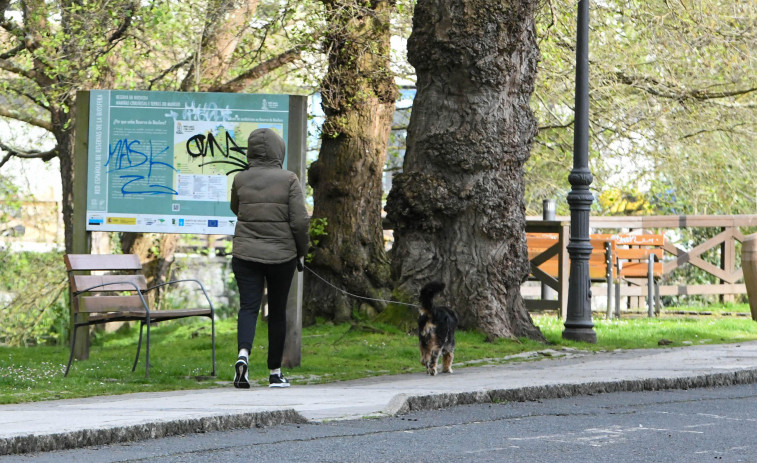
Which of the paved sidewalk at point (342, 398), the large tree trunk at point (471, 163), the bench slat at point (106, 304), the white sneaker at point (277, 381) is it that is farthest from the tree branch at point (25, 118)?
the white sneaker at point (277, 381)

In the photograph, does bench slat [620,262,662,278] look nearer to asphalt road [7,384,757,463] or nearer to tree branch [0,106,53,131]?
tree branch [0,106,53,131]

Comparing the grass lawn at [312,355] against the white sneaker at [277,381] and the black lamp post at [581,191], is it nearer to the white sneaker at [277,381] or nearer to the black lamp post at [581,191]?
the white sneaker at [277,381]

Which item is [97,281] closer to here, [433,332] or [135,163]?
[135,163]

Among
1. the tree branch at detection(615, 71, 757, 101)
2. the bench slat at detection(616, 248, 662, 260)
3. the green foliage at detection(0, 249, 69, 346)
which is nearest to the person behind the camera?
the tree branch at detection(615, 71, 757, 101)

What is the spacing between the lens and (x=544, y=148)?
22531mm

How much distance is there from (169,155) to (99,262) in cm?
122

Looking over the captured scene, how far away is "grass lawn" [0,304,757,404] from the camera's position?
9.63 m

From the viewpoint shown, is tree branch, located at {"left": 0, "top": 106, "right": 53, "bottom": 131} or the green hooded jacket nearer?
the green hooded jacket

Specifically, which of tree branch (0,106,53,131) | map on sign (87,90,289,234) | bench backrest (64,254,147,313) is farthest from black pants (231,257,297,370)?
tree branch (0,106,53,131)

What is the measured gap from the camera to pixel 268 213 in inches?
375

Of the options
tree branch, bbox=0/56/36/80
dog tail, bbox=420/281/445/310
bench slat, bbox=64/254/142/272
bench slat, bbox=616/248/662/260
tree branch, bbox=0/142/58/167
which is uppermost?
tree branch, bbox=0/56/36/80

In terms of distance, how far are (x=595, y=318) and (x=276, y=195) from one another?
34.6ft

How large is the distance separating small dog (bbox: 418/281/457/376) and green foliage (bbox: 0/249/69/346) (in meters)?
12.1

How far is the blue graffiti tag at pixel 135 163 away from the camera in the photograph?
11312 millimetres
